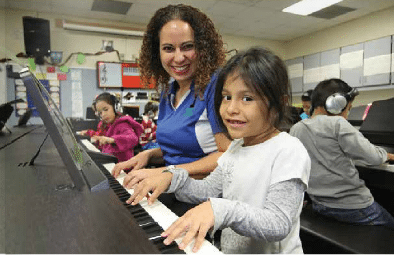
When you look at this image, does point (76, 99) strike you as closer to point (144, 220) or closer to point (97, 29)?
point (97, 29)

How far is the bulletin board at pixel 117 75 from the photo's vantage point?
5.64 meters

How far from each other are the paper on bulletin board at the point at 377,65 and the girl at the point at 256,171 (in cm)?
512

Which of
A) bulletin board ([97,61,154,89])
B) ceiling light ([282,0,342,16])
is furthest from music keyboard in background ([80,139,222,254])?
bulletin board ([97,61,154,89])

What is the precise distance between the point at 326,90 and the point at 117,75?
15.6 ft

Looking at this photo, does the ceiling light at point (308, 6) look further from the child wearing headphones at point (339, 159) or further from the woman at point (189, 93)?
the woman at point (189, 93)

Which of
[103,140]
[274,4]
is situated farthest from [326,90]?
[274,4]

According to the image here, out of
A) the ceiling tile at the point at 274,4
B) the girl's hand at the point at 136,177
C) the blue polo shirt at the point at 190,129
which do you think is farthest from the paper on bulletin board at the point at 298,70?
the girl's hand at the point at 136,177

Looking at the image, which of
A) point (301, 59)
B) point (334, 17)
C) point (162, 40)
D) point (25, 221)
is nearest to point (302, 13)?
point (334, 17)

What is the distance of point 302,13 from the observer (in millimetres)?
5293

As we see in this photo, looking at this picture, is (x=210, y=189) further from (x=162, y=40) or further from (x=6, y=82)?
(x=6, y=82)

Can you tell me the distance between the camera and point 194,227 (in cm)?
51

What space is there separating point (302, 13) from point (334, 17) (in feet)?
2.47

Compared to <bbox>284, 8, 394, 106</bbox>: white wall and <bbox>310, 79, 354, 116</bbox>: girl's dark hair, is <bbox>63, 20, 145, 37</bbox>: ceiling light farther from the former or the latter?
<bbox>310, 79, 354, 116</bbox>: girl's dark hair

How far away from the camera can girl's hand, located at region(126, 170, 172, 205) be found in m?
0.72
